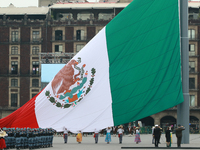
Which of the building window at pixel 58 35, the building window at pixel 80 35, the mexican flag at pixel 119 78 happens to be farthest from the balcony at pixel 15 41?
the mexican flag at pixel 119 78

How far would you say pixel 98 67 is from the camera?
83.7ft

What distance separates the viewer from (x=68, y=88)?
80.9 ft

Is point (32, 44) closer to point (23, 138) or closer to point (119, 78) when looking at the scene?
point (23, 138)

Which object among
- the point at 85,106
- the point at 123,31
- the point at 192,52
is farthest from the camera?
the point at 192,52

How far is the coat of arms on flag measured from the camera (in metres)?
24.5

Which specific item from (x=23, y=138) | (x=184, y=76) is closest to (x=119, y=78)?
(x=184, y=76)

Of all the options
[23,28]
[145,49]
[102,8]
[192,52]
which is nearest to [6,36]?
[23,28]

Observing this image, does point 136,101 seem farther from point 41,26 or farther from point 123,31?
point 41,26

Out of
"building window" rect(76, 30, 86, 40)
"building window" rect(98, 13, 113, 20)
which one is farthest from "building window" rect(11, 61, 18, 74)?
"building window" rect(98, 13, 113, 20)

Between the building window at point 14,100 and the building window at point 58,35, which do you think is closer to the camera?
the building window at point 14,100

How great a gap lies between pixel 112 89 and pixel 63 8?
2792 inches

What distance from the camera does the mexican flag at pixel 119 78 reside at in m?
24.3

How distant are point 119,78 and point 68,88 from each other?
283 centimetres

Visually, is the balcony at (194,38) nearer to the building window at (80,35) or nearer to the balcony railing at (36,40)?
the building window at (80,35)
